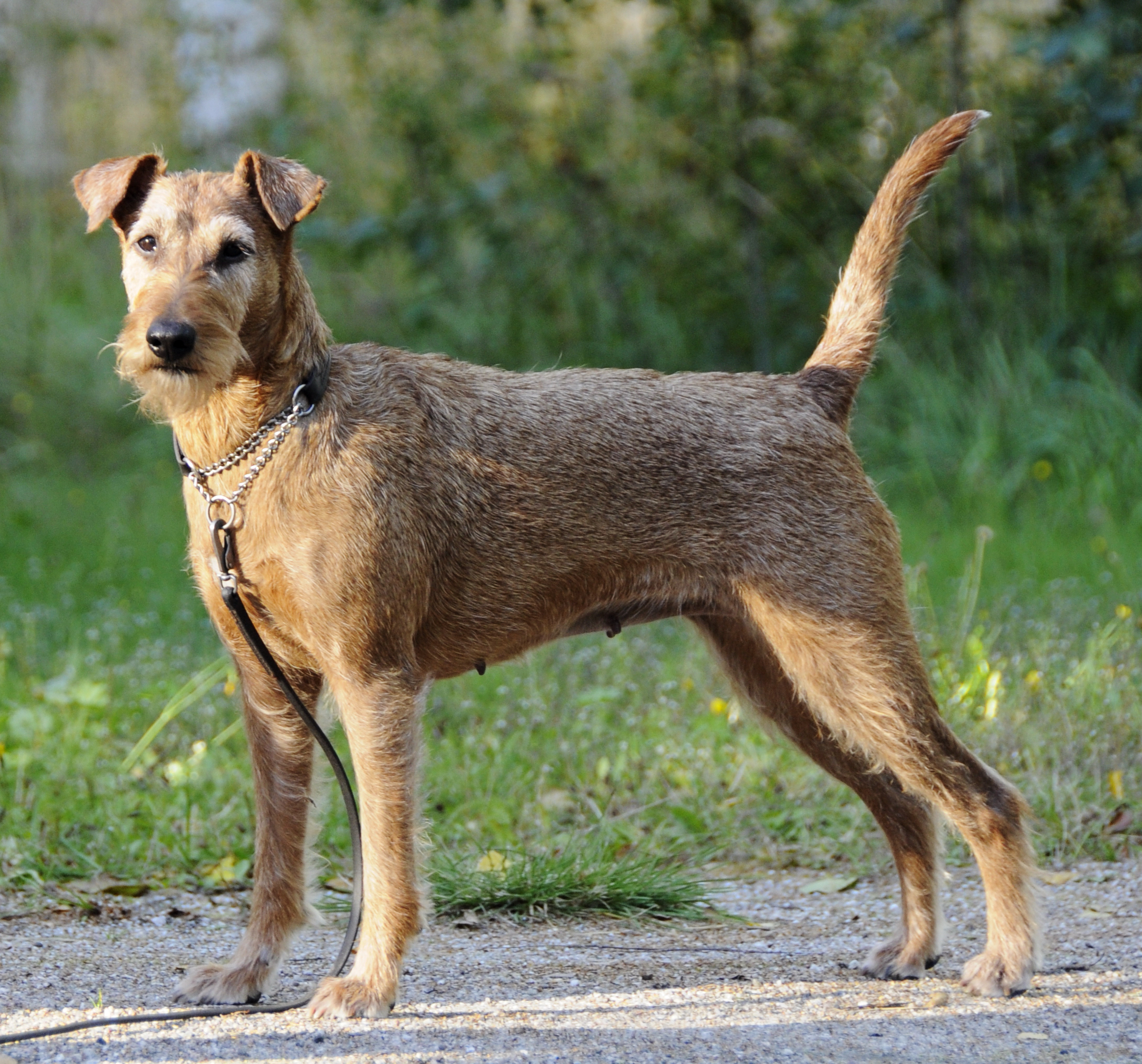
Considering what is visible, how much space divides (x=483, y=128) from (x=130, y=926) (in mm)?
6583

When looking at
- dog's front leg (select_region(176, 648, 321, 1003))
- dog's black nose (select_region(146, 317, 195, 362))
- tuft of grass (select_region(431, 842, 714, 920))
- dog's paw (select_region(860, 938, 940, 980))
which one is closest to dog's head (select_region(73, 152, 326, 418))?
dog's black nose (select_region(146, 317, 195, 362))

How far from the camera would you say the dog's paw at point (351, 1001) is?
3.12 metres

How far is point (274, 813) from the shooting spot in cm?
348

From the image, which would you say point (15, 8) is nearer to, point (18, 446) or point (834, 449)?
point (18, 446)

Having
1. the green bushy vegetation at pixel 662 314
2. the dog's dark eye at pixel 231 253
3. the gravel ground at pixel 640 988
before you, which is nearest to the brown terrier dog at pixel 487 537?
the dog's dark eye at pixel 231 253

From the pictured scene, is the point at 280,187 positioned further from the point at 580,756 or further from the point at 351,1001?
the point at 580,756

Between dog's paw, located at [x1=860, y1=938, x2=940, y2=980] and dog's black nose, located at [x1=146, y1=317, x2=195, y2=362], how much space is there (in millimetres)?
2419

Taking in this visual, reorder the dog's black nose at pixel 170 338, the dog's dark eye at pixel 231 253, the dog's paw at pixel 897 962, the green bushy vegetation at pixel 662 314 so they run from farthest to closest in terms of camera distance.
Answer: the green bushy vegetation at pixel 662 314 < the dog's paw at pixel 897 962 < the dog's dark eye at pixel 231 253 < the dog's black nose at pixel 170 338

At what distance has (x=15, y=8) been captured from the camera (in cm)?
1082

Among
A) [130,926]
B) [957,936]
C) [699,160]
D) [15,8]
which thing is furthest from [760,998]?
[15,8]

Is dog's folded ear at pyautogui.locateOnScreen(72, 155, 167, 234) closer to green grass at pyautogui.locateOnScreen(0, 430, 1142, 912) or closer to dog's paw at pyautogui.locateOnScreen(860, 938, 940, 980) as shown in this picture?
green grass at pyautogui.locateOnScreen(0, 430, 1142, 912)

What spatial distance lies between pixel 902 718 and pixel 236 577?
1.77 m

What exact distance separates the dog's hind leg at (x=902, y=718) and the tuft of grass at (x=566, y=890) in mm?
913

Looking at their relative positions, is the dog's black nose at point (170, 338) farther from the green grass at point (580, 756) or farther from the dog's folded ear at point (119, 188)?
the green grass at point (580, 756)
